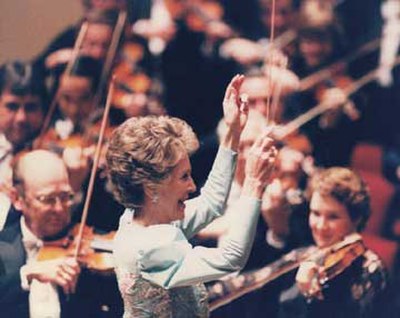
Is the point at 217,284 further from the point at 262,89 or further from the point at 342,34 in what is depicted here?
the point at 342,34

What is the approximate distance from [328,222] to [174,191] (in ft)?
1.94

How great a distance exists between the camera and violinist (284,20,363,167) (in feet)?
7.54

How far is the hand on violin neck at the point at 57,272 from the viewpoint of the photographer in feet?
7.39

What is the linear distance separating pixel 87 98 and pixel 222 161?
0.49 m

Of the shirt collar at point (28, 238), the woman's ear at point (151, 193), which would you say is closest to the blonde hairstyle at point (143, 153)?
the woman's ear at point (151, 193)

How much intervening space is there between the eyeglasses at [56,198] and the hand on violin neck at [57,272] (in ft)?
0.46

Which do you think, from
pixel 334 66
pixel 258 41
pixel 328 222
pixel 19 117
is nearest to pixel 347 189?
pixel 328 222

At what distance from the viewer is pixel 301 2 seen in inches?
90.7

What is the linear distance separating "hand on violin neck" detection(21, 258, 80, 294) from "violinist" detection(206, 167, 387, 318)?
37 centimetres

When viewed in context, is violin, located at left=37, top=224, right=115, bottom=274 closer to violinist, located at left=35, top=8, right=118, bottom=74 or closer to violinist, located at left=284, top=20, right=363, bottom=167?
violinist, located at left=35, top=8, right=118, bottom=74

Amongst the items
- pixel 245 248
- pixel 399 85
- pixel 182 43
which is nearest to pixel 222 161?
pixel 245 248

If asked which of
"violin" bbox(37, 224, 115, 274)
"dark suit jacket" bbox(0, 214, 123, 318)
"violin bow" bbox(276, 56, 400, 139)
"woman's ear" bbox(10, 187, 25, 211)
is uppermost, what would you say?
"violin bow" bbox(276, 56, 400, 139)

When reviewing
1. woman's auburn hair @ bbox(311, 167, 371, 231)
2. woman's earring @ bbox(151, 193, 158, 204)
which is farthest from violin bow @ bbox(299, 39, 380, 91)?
woman's earring @ bbox(151, 193, 158, 204)

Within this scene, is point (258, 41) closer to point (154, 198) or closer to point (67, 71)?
point (67, 71)
